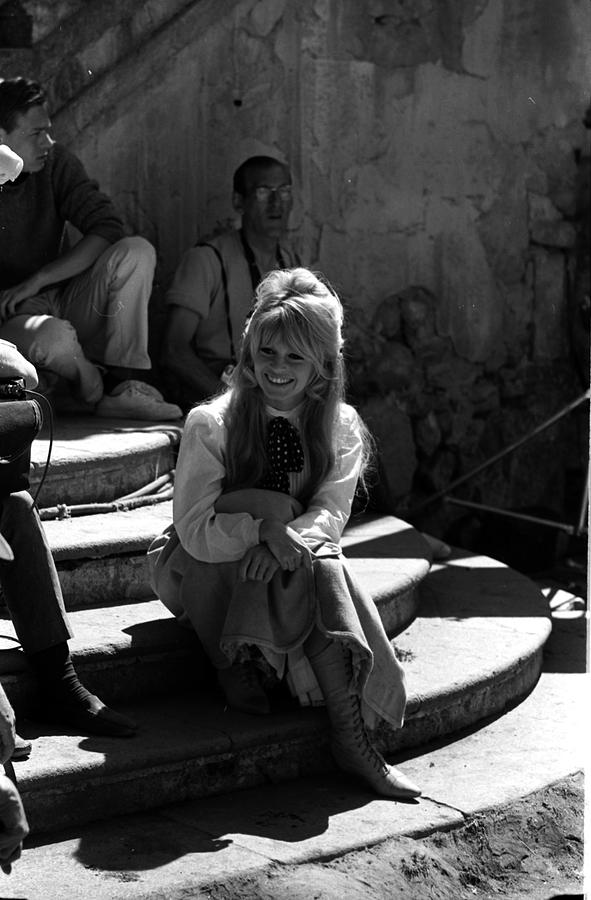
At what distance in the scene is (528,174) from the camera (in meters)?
6.75

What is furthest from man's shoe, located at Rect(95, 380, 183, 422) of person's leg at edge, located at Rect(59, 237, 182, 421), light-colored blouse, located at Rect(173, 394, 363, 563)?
light-colored blouse, located at Rect(173, 394, 363, 563)

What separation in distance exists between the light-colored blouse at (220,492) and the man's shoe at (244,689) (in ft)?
0.92

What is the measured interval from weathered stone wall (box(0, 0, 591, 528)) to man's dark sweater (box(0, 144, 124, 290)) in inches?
16.4

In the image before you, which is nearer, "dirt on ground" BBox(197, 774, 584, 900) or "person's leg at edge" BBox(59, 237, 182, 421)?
"dirt on ground" BBox(197, 774, 584, 900)

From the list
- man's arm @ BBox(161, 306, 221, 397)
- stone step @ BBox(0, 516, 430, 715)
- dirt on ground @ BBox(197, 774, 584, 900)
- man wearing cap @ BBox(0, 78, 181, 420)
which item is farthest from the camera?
man's arm @ BBox(161, 306, 221, 397)

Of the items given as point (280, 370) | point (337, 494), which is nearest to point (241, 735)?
point (337, 494)

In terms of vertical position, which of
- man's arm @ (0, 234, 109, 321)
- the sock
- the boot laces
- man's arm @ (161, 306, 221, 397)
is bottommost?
the boot laces

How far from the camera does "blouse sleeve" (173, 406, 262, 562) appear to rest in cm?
346

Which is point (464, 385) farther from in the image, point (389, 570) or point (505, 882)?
point (505, 882)

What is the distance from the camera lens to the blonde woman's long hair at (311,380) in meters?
3.52

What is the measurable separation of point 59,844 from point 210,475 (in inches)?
39.1

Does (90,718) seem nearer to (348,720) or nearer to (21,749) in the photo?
(21,749)

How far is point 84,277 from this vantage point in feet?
17.2

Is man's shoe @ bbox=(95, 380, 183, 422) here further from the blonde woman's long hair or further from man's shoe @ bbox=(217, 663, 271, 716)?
man's shoe @ bbox=(217, 663, 271, 716)
